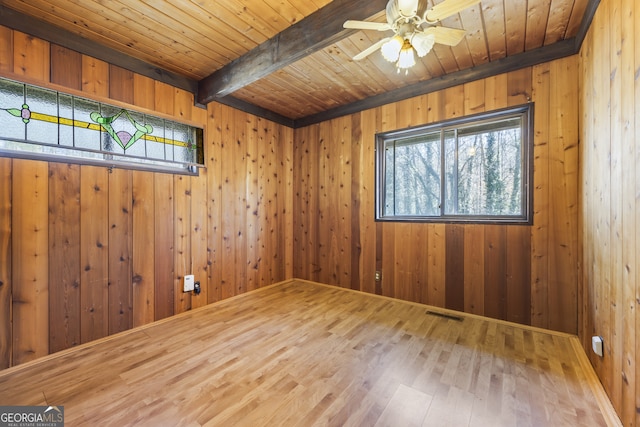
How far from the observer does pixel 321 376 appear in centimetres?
168

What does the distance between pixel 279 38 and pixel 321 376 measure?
8.62 feet

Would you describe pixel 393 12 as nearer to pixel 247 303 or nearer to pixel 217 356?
pixel 217 356

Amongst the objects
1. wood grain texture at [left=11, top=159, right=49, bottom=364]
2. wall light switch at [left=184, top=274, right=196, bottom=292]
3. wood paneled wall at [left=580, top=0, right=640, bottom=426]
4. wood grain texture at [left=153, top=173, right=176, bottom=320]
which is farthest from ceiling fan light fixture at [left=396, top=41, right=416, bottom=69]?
wall light switch at [left=184, top=274, right=196, bottom=292]

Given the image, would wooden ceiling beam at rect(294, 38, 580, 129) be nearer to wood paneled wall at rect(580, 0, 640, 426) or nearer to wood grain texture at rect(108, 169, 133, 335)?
wood paneled wall at rect(580, 0, 640, 426)

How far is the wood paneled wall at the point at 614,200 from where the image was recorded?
3.90 ft

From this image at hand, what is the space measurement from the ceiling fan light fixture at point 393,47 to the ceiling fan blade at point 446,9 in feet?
0.54

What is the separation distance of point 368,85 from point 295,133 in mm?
1529

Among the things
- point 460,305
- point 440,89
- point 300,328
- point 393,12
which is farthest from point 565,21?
point 300,328

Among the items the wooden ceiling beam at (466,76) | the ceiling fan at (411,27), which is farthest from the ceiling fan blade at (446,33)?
the wooden ceiling beam at (466,76)

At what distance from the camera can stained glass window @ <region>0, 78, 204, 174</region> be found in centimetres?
183

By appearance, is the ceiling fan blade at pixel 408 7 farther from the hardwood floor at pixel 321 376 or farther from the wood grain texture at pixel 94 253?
the wood grain texture at pixel 94 253

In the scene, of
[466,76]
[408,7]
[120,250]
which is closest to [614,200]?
[408,7]

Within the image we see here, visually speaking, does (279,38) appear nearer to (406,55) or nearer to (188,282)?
(406,55)

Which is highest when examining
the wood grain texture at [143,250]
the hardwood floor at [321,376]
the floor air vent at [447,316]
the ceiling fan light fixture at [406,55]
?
the ceiling fan light fixture at [406,55]
